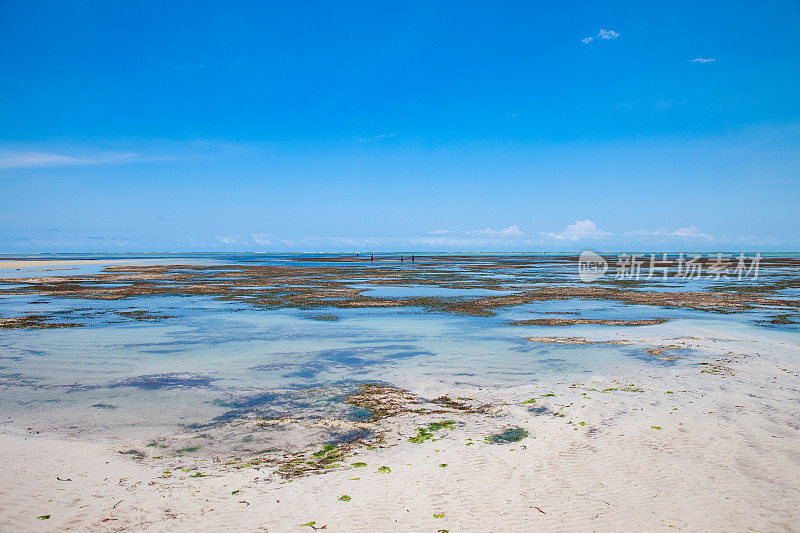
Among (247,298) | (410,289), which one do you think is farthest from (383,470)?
(410,289)

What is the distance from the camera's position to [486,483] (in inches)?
285

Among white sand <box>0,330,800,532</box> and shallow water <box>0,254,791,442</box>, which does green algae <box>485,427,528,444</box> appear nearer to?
white sand <box>0,330,800,532</box>

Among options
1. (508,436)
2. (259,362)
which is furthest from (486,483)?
(259,362)

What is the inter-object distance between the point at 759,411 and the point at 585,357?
5817 millimetres

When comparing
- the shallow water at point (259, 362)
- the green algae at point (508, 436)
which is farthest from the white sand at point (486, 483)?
the shallow water at point (259, 362)

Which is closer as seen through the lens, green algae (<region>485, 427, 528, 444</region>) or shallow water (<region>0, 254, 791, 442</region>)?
green algae (<region>485, 427, 528, 444</region>)

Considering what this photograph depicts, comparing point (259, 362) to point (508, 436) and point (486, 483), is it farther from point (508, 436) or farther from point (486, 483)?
point (486, 483)

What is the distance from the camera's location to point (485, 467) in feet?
25.5

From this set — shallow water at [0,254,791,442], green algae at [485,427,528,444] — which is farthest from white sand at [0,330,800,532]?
shallow water at [0,254,791,442]

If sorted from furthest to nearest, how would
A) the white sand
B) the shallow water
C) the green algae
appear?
the shallow water
the green algae
the white sand

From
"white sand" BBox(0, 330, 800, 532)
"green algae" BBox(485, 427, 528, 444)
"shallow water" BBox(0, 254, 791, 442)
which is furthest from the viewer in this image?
"shallow water" BBox(0, 254, 791, 442)

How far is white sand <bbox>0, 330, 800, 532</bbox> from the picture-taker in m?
6.20

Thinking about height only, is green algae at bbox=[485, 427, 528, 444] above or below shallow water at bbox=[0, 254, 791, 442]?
above

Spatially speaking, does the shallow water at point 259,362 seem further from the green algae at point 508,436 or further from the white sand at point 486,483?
the green algae at point 508,436
